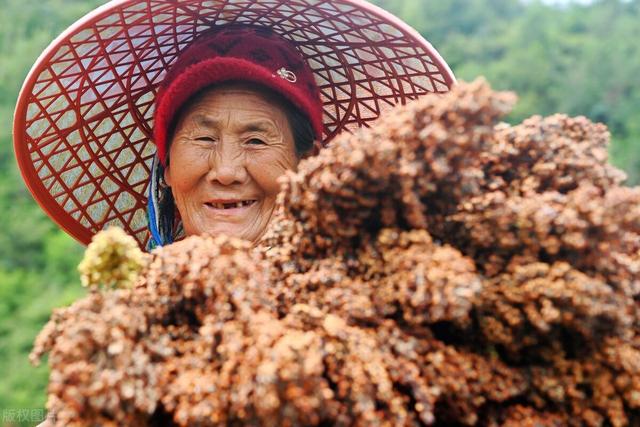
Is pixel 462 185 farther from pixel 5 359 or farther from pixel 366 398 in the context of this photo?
pixel 5 359

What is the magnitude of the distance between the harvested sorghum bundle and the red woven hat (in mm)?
712

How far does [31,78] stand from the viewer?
1.63 metres

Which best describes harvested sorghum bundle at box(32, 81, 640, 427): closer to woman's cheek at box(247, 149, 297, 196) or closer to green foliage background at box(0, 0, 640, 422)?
woman's cheek at box(247, 149, 297, 196)

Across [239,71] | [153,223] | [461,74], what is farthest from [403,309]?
[461,74]

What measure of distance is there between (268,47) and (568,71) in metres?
33.1

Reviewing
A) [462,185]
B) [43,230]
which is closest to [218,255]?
[462,185]

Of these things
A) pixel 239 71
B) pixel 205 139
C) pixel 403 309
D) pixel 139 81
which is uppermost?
pixel 139 81

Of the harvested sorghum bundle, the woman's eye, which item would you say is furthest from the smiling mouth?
the harvested sorghum bundle

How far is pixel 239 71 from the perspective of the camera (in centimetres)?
161

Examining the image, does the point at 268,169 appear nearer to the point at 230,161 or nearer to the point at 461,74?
the point at 230,161

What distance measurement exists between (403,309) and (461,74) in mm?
26256

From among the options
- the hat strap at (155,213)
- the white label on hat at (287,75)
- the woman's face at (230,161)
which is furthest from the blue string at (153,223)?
the white label on hat at (287,75)

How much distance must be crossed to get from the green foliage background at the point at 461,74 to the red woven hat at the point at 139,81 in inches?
394

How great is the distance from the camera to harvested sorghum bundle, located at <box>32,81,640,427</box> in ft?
2.52
